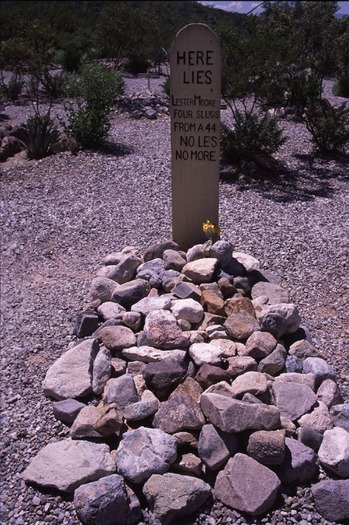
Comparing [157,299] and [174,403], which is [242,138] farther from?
[174,403]

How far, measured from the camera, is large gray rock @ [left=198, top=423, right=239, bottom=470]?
325cm

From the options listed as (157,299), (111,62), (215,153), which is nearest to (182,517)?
(157,299)

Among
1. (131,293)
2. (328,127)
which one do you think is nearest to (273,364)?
(131,293)

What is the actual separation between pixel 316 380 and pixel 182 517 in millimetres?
1441

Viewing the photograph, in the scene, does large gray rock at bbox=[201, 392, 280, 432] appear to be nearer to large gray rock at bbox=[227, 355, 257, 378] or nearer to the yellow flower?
large gray rock at bbox=[227, 355, 257, 378]

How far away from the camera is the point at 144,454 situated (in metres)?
3.23

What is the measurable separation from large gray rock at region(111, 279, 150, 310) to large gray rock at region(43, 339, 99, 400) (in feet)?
2.10

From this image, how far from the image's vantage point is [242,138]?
9945 mm

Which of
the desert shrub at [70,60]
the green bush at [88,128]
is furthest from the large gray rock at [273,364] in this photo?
the desert shrub at [70,60]

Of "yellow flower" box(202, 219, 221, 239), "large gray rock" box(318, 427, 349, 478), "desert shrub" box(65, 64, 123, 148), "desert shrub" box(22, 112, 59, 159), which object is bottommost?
"large gray rock" box(318, 427, 349, 478)

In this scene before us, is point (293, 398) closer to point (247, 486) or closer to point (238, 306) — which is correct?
point (247, 486)

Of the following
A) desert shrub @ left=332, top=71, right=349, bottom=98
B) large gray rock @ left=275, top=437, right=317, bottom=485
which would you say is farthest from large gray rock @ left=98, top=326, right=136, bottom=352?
desert shrub @ left=332, top=71, right=349, bottom=98

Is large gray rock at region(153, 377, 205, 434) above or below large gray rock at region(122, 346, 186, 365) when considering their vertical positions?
below

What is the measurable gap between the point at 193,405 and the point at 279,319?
111 centimetres
